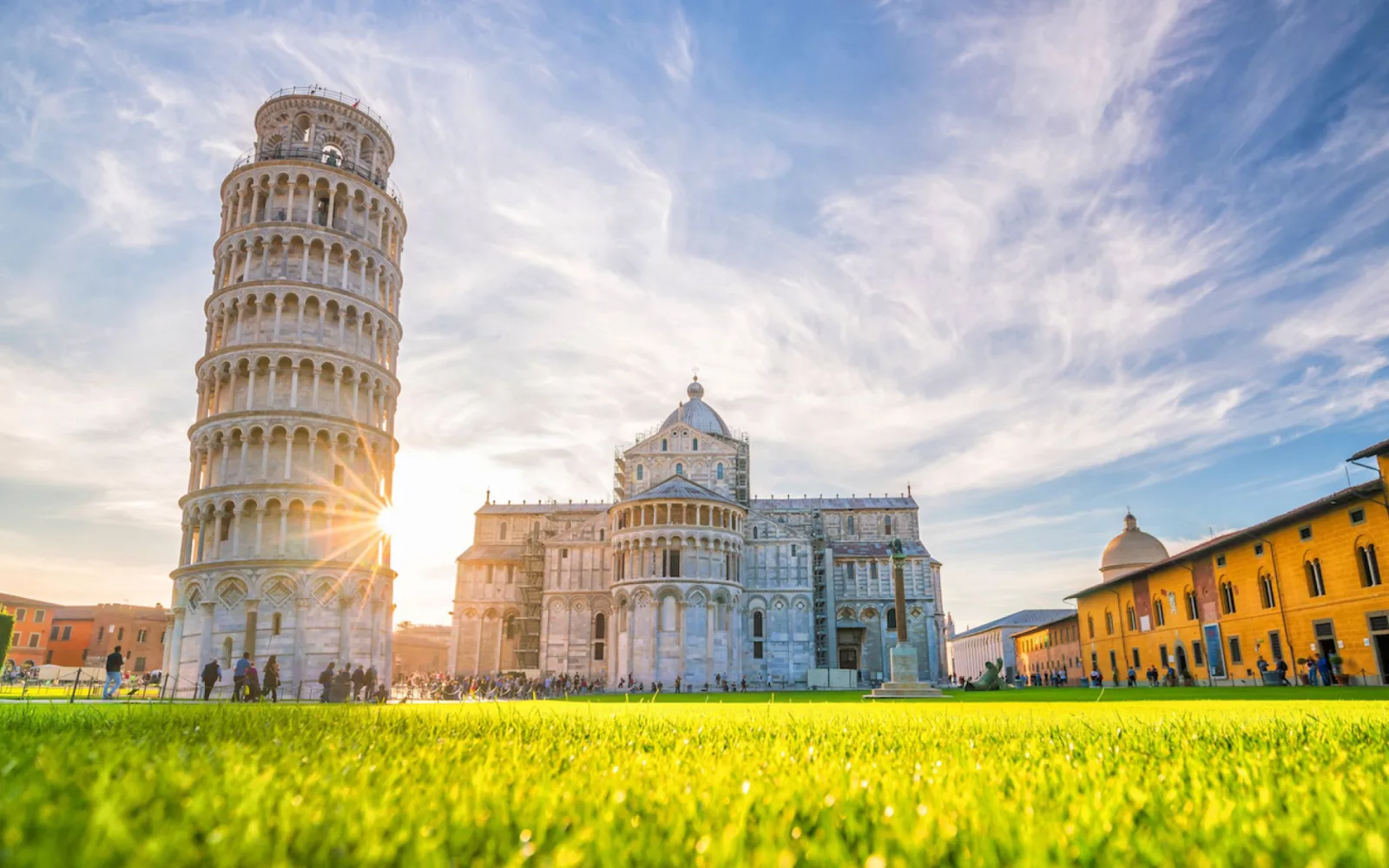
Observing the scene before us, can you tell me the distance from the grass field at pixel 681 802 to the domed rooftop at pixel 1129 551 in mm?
71723

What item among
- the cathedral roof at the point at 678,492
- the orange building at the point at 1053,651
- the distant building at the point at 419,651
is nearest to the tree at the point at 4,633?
the cathedral roof at the point at 678,492

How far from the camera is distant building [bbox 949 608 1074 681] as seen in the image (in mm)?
108438

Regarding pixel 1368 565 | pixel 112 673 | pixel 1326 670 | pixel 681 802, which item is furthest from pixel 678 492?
pixel 681 802

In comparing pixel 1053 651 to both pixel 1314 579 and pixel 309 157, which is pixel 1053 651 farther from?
pixel 309 157

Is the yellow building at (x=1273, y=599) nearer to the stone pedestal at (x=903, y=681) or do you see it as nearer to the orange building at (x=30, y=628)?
the stone pedestal at (x=903, y=681)

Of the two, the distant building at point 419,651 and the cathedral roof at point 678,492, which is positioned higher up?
the cathedral roof at point 678,492

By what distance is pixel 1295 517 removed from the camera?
33.7 metres

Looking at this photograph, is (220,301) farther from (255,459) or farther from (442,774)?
(442,774)

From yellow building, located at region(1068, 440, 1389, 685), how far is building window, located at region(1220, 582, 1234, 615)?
0.04 metres

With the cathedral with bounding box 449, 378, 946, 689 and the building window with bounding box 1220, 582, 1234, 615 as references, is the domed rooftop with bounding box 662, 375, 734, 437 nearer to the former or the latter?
the cathedral with bounding box 449, 378, 946, 689

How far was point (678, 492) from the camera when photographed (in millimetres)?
54031

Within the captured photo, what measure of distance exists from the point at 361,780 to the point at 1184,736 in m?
5.46

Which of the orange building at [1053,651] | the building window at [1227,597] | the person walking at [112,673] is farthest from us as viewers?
the orange building at [1053,651]

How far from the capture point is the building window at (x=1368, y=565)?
97.8ft
